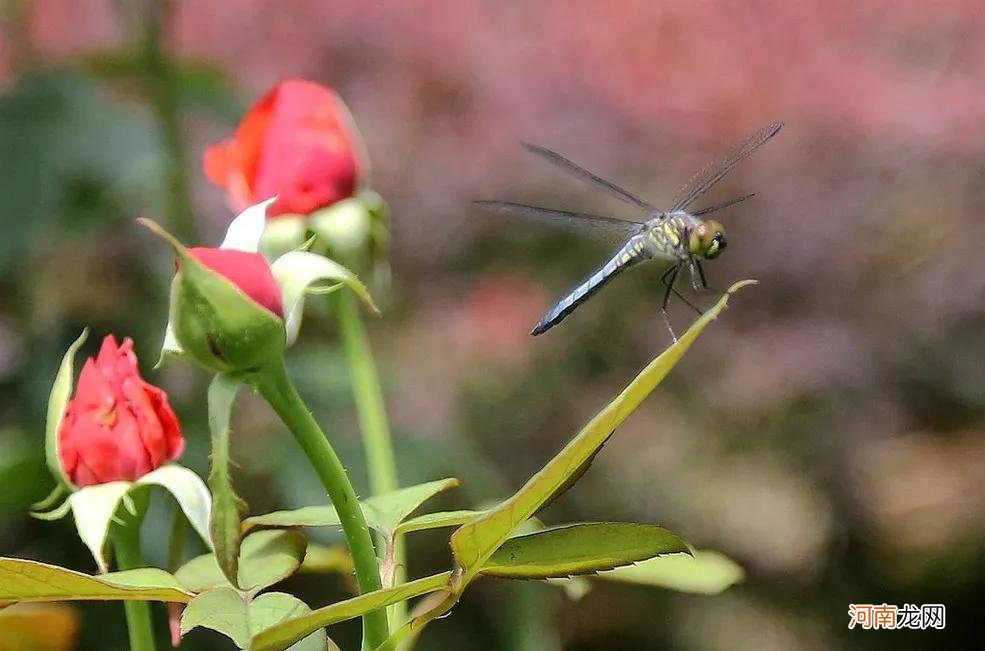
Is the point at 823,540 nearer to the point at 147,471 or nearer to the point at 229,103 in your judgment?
the point at 229,103

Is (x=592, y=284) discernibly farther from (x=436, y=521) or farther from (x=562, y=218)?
(x=436, y=521)

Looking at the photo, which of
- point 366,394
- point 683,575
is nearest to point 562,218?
point 366,394

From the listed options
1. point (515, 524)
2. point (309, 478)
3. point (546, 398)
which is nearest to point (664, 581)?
point (515, 524)

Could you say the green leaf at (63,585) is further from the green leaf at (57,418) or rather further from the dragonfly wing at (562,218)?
the dragonfly wing at (562,218)

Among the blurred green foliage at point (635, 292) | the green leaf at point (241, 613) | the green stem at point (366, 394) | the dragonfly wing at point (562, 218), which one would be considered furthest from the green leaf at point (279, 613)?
the blurred green foliage at point (635, 292)

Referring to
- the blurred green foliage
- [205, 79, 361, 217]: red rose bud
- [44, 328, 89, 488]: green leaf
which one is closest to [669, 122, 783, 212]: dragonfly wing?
[205, 79, 361, 217]: red rose bud

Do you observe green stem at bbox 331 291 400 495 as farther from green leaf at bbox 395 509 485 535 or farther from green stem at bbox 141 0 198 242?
green stem at bbox 141 0 198 242
